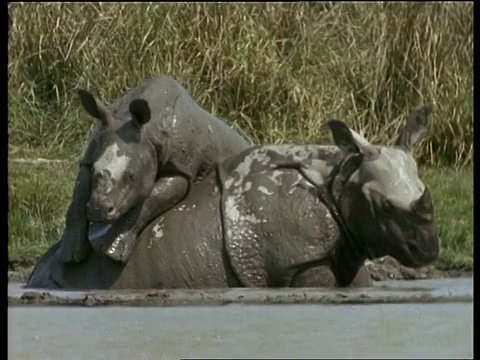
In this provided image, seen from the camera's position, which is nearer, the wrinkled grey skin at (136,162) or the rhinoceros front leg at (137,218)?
the wrinkled grey skin at (136,162)

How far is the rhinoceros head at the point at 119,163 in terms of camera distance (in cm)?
646

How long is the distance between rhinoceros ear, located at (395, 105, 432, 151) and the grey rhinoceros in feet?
0.06

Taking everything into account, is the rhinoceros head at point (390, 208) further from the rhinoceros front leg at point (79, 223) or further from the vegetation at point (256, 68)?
the vegetation at point (256, 68)

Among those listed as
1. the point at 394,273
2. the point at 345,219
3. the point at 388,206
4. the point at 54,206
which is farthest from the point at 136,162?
the point at 54,206

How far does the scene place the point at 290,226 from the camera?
6.54m

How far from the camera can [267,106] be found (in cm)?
1034

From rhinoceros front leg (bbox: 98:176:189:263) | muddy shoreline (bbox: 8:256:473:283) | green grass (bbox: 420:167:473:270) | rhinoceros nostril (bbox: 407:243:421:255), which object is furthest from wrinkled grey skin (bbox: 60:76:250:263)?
green grass (bbox: 420:167:473:270)

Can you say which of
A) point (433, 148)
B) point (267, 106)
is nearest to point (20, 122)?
point (267, 106)

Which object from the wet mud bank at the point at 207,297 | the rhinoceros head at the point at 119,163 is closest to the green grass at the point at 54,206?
the wet mud bank at the point at 207,297

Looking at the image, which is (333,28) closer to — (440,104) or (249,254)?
(440,104)

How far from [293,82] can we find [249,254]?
163 inches

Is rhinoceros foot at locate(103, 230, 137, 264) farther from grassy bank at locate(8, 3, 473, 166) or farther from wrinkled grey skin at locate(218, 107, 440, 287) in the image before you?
grassy bank at locate(8, 3, 473, 166)

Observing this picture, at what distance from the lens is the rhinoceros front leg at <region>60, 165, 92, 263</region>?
6660 mm

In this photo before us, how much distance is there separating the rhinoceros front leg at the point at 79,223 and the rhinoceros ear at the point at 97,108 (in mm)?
231
